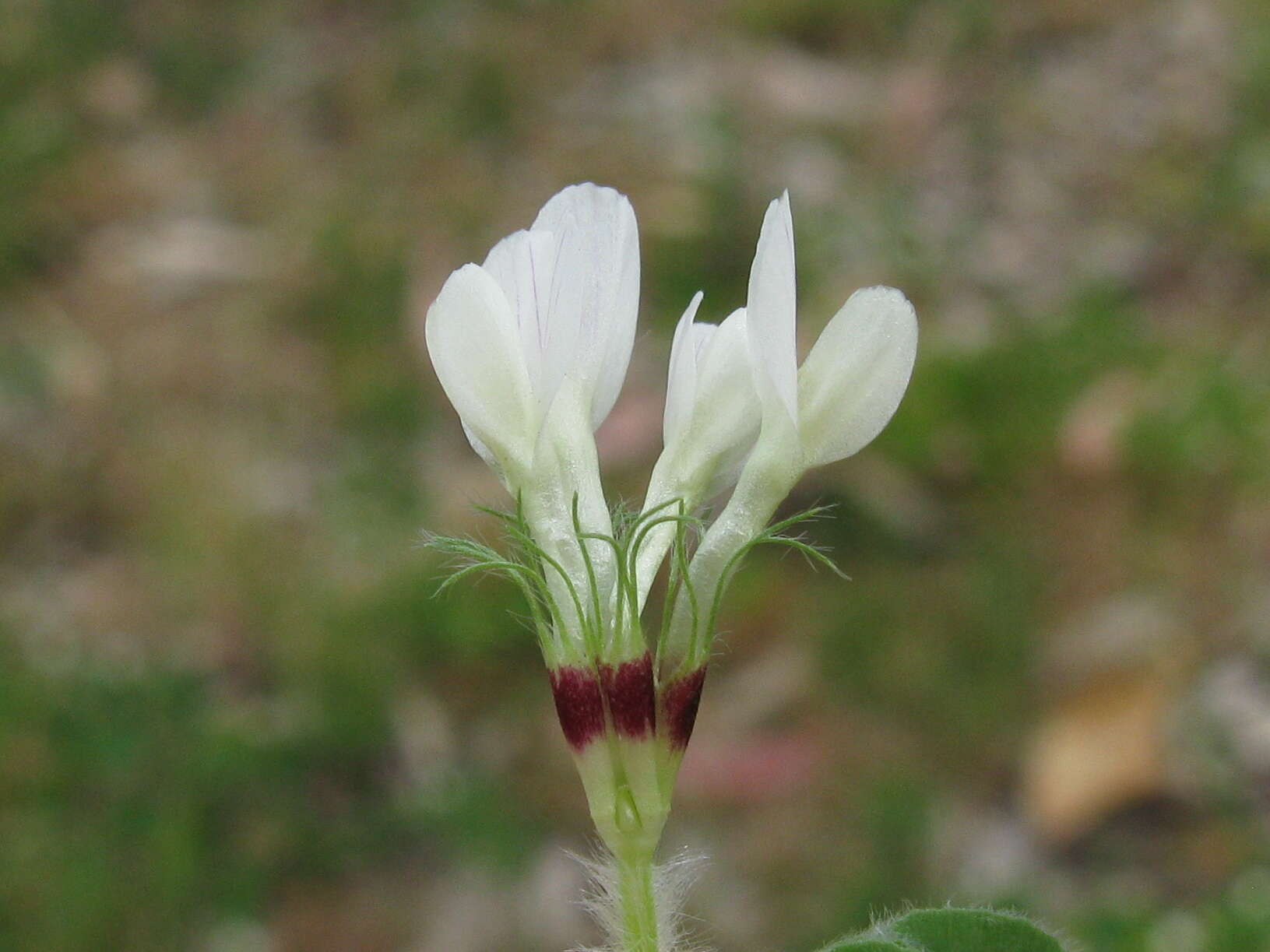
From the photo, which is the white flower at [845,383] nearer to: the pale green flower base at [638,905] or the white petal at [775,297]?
the white petal at [775,297]

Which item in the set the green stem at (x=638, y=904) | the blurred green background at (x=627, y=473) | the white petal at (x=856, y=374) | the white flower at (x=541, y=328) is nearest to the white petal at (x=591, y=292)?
the white flower at (x=541, y=328)

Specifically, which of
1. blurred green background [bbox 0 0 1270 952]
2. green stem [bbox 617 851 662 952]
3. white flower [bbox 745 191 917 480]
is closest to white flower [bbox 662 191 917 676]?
white flower [bbox 745 191 917 480]

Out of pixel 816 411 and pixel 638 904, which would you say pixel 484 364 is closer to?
pixel 816 411

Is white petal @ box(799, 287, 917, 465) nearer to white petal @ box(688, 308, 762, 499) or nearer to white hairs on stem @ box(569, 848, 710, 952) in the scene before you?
white petal @ box(688, 308, 762, 499)

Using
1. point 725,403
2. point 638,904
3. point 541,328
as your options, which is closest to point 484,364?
point 541,328

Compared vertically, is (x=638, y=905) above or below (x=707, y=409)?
below

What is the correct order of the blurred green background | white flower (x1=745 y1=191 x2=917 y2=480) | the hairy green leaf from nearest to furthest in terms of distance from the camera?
the hairy green leaf < white flower (x1=745 y1=191 x2=917 y2=480) < the blurred green background
